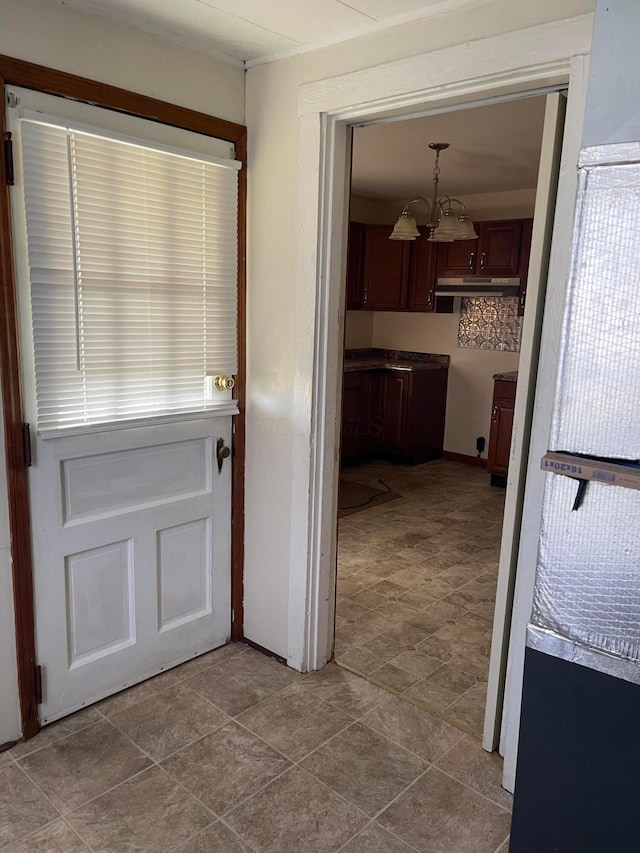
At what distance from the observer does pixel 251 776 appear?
203cm

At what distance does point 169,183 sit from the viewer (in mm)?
2281

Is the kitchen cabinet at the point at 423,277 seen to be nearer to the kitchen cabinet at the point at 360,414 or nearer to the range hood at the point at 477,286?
the range hood at the point at 477,286

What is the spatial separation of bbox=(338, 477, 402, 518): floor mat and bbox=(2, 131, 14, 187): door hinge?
317cm

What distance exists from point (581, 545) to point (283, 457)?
4.94 ft

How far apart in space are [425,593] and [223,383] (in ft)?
5.41

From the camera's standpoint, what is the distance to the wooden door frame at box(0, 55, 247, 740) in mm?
1888

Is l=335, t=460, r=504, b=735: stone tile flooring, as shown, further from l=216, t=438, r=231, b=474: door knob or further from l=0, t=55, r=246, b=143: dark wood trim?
l=0, t=55, r=246, b=143: dark wood trim

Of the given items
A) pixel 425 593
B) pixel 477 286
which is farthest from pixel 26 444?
pixel 477 286

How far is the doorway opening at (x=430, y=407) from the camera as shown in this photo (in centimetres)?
292

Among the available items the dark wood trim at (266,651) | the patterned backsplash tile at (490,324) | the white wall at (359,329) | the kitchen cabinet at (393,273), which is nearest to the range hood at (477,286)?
the kitchen cabinet at (393,273)

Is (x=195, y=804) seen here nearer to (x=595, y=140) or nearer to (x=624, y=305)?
(x=624, y=305)

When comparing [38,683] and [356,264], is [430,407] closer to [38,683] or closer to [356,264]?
[356,264]

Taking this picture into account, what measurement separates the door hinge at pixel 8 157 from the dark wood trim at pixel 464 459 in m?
4.87

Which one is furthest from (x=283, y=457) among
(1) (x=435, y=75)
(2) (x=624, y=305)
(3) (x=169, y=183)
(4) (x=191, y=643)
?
(2) (x=624, y=305)
